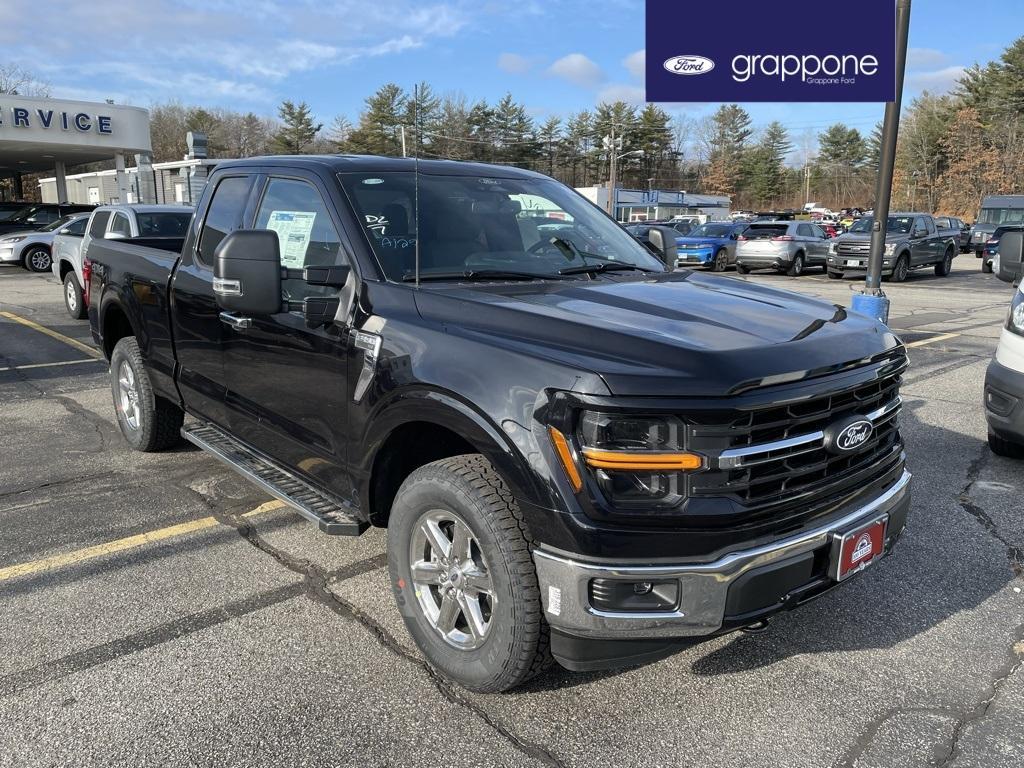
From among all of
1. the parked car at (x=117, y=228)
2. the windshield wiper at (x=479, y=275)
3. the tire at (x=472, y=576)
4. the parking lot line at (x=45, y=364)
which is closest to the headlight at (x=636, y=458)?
the tire at (x=472, y=576)

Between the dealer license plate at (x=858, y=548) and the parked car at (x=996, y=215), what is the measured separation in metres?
33.4

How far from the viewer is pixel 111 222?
11211 millimetres

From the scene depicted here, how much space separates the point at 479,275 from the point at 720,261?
23291 millimetres

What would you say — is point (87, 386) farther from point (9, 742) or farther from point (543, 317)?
point (543, 317)

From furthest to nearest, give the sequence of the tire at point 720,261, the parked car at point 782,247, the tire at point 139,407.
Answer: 1. the tire at point 720,261
2. the parked car at point 782,247
3. the tire at point 139,407

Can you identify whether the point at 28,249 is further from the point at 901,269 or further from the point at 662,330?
the point at 901,269

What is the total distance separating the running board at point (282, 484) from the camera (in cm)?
320

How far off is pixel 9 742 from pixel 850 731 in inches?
108

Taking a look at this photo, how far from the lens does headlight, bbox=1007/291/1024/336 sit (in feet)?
15.8

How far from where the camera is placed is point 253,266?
9.92 feet

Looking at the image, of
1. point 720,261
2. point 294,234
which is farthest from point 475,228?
point 720,261

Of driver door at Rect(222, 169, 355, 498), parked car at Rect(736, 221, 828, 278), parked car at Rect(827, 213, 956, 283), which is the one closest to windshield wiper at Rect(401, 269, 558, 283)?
driver door at Rect(222, 169, 355, 498)

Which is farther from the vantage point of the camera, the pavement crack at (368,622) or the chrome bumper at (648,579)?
the pavement crack at (368,622)

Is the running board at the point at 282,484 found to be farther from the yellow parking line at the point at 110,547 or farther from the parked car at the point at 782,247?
the parked car at the point at 782,247
